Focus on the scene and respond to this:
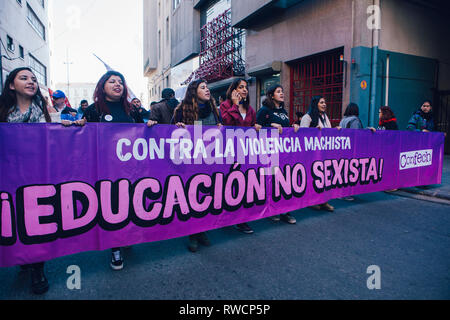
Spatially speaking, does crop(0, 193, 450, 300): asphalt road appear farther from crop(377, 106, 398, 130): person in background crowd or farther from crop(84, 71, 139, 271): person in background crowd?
crop(377, 106, 398, 130): person in background crowd

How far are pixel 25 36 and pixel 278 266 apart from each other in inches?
962

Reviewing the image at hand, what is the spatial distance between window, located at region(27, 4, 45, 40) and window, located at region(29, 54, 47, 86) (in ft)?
8.67

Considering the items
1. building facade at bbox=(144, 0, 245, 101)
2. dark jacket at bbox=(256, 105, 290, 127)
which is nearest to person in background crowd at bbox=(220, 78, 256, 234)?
dark jacket at bbox=(256, 105, 290, 127)

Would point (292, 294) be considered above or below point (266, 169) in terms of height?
below

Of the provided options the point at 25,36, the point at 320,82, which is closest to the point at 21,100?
the point at 320,82

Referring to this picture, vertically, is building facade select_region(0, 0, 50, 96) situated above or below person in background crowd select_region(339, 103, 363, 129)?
above

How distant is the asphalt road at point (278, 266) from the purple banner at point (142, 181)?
29 cm

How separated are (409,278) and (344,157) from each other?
2424 mm

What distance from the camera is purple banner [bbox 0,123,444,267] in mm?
2529

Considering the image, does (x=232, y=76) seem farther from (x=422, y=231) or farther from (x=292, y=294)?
(x=292, y=294)

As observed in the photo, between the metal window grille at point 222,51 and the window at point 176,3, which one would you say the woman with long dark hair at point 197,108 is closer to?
the metal window grille at point 222,51

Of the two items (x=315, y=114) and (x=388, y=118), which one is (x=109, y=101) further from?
(x=388, y=118)

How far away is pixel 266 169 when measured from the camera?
3.91m

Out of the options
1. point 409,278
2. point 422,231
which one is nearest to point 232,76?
point 422,231
